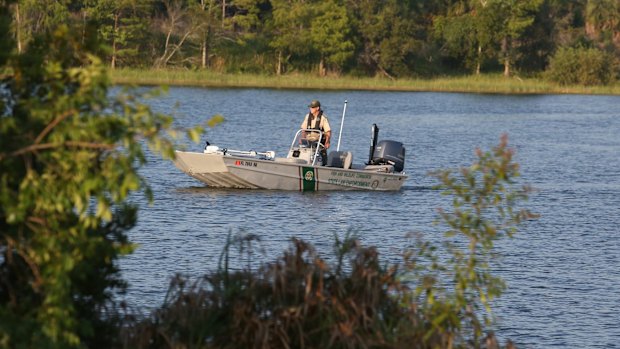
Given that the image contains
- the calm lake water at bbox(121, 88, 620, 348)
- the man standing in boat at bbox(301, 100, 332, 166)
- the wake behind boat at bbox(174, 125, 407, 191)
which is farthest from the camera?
the wake behind boat at bbox(174, 125, 407, 191)

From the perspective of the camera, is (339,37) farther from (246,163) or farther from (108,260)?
(108,260)

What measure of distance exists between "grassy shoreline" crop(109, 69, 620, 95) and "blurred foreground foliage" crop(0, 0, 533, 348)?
2436 inches

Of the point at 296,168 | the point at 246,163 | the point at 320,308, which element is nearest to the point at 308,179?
the point at 296,168

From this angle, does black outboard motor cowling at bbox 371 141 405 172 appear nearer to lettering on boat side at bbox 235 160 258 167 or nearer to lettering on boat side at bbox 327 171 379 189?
lettering on boat side at bbox 327 171 379 189

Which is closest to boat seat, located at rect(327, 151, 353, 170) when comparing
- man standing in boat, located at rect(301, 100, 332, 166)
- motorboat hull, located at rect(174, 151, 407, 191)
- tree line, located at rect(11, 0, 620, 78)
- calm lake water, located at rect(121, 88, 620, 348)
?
motorboat hull, located at rect(174, 151, 407, 191)

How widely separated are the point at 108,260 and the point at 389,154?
18232mm

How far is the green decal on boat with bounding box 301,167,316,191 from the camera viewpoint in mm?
25391

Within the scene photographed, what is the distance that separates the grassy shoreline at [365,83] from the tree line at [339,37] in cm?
201

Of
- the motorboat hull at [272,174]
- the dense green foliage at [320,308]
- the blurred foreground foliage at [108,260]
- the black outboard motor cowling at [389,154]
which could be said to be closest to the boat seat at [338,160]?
the motorboat hull at [272,174]

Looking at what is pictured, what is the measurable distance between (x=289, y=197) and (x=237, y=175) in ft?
3.90

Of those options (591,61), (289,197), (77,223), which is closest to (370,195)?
(289,197)

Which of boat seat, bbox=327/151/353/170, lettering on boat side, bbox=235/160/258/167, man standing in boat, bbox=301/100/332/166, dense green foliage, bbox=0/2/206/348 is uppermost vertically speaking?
dense green foliage, bbox=0/2/206/348

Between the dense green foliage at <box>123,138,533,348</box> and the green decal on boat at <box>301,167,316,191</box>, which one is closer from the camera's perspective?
the dense green foliage at <box>123,138,533,348</box>

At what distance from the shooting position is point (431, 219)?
24219mm
